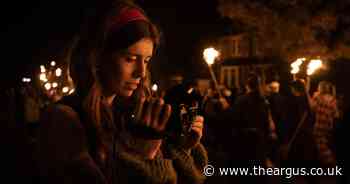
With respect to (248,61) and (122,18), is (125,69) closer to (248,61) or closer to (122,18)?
(122,18)

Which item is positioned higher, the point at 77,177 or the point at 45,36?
the point at 45,36

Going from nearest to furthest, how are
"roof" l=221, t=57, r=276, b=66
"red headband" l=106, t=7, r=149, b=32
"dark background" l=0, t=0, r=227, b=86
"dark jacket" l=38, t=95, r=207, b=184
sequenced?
"dark jacket" l=38, t=95, r=207, b=184 < "red headband" l=106, t=7, r=149, b=32 < "roof" l=221, t=57, r=276, b=66 < "dark background" l=0, t=0, r=227, b=86

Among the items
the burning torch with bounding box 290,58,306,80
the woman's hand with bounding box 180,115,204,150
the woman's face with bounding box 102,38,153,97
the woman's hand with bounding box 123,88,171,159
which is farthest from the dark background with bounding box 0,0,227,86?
the woman's hand with bounding box 123,88,171,159

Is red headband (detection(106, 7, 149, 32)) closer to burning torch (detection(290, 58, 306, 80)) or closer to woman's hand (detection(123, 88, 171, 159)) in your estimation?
woman's hand (detection(123, 88, 171, 159))

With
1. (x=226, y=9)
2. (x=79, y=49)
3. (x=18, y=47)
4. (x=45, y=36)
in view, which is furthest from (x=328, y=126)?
(x=18, y=47)

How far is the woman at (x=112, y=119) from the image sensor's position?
167 cm

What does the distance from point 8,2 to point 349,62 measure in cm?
1740

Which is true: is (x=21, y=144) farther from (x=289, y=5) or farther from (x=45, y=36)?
(x=45, y=36)

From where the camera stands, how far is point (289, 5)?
463 inches

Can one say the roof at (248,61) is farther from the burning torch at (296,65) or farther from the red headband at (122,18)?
the red headband at (122,18)

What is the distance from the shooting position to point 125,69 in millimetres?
1856

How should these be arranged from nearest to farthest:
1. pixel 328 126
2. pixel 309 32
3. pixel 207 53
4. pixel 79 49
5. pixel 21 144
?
pixel 79 49 → pixel 21 144 → pixel 328 126 → pixel 207 53 → pixel 309 32

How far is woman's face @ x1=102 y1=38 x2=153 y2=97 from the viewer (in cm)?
185

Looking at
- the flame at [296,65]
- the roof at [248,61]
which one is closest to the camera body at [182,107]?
the flame at [296,65]
